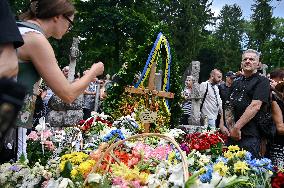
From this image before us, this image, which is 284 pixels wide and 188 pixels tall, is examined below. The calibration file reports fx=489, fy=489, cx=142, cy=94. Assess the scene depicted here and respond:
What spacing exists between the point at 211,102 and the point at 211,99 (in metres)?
0.06

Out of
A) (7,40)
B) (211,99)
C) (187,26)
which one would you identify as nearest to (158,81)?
(211,99)

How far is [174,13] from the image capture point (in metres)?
48.2

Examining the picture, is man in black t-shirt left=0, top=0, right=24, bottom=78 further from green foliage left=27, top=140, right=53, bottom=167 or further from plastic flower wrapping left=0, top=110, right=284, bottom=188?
green foliage left=27, top=140, right=53, bottom=167

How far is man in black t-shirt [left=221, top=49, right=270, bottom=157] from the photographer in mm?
4621

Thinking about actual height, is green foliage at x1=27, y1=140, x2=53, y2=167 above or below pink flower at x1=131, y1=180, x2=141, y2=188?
below

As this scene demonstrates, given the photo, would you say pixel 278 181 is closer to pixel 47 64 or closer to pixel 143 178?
pixel 143 178

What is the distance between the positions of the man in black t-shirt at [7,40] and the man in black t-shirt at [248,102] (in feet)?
11.6

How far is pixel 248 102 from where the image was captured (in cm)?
474

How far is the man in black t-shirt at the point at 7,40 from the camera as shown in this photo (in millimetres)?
1291

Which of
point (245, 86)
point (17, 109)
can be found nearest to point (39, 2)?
point (17, 109)

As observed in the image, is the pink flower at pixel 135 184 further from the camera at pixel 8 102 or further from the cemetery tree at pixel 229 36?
the cemetery tree at pixel 229 36

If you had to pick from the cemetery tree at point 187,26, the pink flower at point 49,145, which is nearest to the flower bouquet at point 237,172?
the pink flower at point 49,145

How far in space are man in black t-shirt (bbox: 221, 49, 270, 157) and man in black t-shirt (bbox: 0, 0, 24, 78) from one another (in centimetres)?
353

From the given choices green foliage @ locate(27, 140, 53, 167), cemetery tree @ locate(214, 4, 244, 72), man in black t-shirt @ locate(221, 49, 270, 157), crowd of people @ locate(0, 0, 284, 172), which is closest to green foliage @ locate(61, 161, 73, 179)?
crowd of people @ locate(0, 0, 284, 172)
